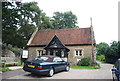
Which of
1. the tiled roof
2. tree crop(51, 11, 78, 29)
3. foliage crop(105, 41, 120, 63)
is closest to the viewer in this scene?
the tiled roof

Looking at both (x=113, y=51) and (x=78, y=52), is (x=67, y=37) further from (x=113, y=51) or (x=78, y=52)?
(x=113, y=51)

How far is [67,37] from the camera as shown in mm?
25297

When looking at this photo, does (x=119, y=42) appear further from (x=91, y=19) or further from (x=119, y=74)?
(x=119, y=74)

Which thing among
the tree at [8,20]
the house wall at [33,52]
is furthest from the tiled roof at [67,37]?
the tree at [8,20]

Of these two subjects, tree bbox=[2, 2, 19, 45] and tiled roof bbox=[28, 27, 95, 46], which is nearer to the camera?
tree bbox=[2, 2, 19, 45]

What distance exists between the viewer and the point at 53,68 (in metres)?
10.2

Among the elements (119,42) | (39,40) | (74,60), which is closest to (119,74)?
(74,60)

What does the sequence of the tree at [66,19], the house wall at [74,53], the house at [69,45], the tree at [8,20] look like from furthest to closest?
the tree at [66,19]
the house at [69,45]
the house wall at [74,53]
the tree at [8,20]

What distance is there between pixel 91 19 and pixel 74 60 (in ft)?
26.1

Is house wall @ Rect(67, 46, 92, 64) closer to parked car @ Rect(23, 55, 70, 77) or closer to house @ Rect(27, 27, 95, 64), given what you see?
house @ Rect(27, 27, 95, 64)

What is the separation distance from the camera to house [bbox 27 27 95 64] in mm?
22453

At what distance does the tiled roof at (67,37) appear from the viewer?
77.8ft

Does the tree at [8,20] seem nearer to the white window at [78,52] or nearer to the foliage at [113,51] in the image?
the white window at [78,52]

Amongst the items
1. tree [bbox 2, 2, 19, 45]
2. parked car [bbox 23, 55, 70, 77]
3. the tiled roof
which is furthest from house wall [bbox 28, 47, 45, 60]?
parked car [bbox 23, 55, 70, 77]
